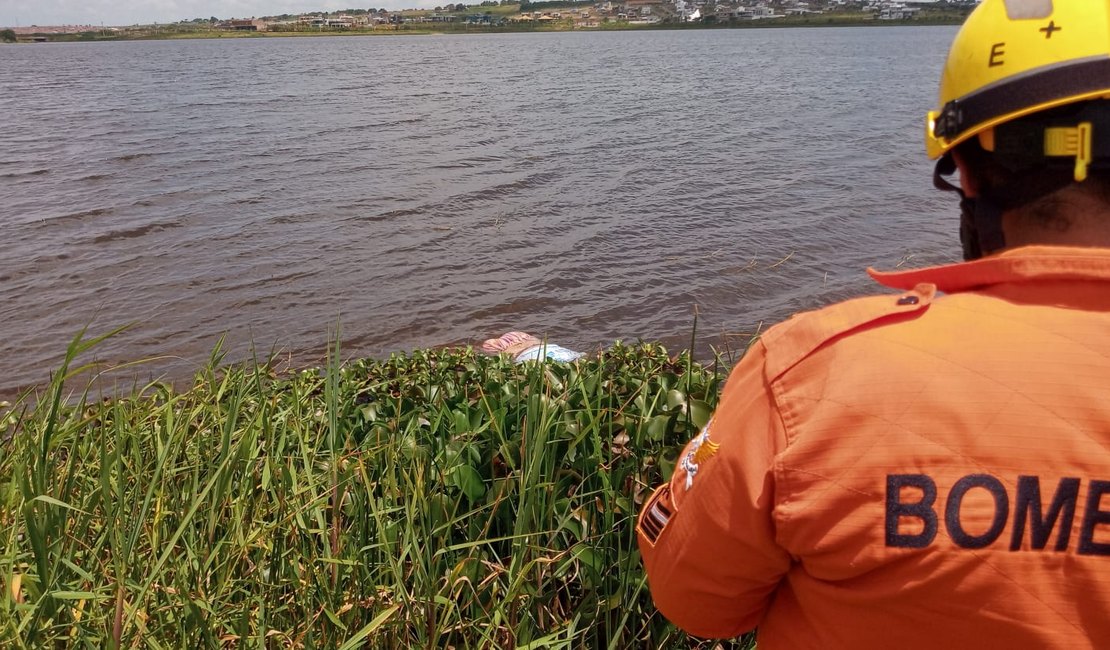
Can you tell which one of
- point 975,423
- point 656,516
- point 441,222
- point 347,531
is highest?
point 975,423

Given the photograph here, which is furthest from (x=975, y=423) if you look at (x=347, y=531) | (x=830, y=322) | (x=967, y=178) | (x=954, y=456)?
(x=347, y=531)

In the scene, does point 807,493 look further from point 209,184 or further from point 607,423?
point 209,184

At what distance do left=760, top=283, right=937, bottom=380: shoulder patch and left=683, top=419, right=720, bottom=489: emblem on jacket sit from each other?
0.18 metres

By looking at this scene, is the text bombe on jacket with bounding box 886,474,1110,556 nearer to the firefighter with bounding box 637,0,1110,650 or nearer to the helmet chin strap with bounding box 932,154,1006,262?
the firefighter with bounding box 637,0,1110,650

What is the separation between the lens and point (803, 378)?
47.7 inches

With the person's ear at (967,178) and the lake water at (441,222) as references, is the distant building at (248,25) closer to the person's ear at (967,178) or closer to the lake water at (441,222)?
the lake water at (441,222)

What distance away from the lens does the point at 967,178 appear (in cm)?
145

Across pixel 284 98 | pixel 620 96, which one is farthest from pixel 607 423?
pixel 284 98

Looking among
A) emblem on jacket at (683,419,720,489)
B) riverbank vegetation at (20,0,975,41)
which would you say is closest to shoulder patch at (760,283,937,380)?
emblem on jacket at (683,419,720,489)

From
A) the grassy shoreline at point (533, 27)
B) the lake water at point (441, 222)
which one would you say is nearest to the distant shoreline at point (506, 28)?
the grassy shoreline at point (533, 27)

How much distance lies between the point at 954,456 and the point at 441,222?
11.9 meters

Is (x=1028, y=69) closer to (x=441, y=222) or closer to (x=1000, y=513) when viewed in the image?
(x=1000, y=513)

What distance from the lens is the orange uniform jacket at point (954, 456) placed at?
43.6 inches

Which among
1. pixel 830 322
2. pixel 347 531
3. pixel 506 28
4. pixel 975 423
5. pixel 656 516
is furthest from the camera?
pixel 506 28
